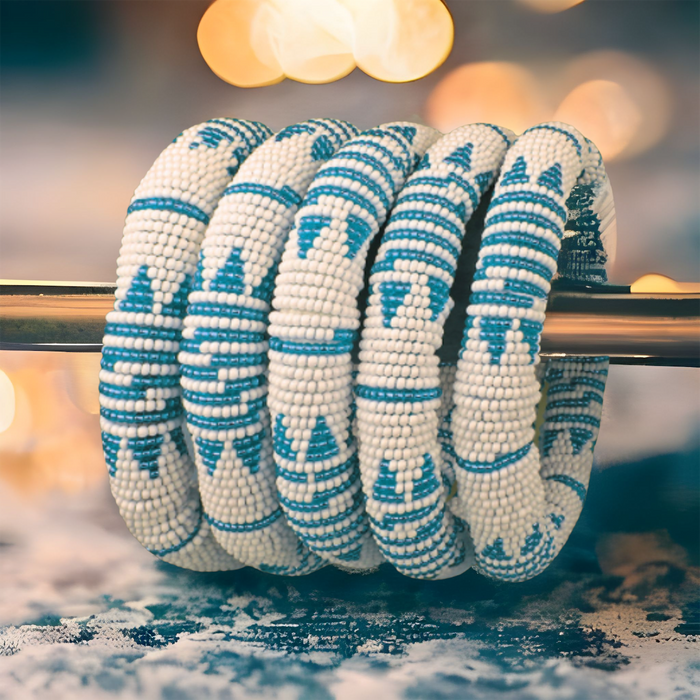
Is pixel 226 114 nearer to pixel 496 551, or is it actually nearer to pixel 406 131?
pixel 406 131

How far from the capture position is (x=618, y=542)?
0.41 metres

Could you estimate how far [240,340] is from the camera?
25 cm

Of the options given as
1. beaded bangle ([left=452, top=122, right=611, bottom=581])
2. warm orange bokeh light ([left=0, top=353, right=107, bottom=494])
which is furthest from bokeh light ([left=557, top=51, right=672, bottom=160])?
warm orange bokeh light ([left=0, top=353, right=107, bottom=494])

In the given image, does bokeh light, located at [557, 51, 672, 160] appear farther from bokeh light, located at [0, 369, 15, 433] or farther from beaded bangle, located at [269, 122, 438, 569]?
bokeh light, located at [0, 369, 15, 433]

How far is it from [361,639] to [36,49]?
0.56 m

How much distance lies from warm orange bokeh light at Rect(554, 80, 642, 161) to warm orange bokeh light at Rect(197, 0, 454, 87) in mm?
117

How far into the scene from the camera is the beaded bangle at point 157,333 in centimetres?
26

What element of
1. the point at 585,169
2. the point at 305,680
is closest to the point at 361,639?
the point at 305,680

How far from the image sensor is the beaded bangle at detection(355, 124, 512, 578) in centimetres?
24

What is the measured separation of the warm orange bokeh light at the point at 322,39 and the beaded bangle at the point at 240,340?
288mm

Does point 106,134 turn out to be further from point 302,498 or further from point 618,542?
point 618,542

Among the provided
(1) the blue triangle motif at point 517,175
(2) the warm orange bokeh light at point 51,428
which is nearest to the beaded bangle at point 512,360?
(1) the blue triangle motif at point 517,175

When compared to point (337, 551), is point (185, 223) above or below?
above

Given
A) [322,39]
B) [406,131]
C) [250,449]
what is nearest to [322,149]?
[406,131]
